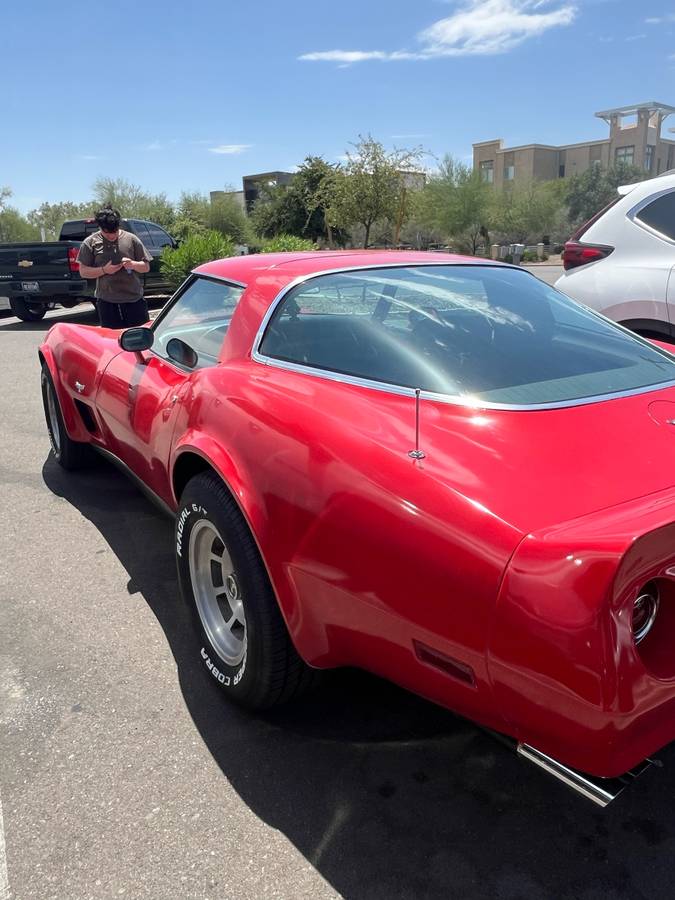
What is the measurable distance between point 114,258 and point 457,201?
188 ft

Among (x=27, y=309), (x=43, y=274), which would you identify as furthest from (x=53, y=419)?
(x=27, y=309)

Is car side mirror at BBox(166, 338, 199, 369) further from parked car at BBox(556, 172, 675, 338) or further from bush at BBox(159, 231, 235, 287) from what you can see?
bush at BBox(159, 231, 235, 287)

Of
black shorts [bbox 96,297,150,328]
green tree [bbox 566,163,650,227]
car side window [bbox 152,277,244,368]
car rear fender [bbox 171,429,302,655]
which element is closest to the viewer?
car rear fender [bbox 171,429,302,655]

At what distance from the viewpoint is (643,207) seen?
4.86 meters

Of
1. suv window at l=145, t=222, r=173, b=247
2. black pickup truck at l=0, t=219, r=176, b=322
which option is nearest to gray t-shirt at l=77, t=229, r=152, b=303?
black pickup truck at l=0, t=219, r=176, b=322

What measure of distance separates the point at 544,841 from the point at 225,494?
133cm

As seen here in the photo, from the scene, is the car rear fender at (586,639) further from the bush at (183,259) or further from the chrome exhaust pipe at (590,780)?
the bush at (183,259)

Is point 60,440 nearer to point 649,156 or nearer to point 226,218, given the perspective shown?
point 226,218

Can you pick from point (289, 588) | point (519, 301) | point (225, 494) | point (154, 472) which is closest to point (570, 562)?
point (289, 588)

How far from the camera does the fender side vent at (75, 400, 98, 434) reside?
161 inches

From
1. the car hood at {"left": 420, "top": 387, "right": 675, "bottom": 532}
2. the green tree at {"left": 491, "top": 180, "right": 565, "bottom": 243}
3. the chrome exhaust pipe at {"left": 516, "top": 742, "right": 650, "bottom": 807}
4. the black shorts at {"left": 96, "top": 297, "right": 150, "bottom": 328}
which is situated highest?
the car hood at {"left": 420, "top": 387, "right": 675, "bottom": 532}

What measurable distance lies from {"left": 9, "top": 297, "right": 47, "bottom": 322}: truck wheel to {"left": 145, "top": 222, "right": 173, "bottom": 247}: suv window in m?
2.72

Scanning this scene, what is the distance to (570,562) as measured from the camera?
140cm

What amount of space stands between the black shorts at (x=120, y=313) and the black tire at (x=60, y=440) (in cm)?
152
